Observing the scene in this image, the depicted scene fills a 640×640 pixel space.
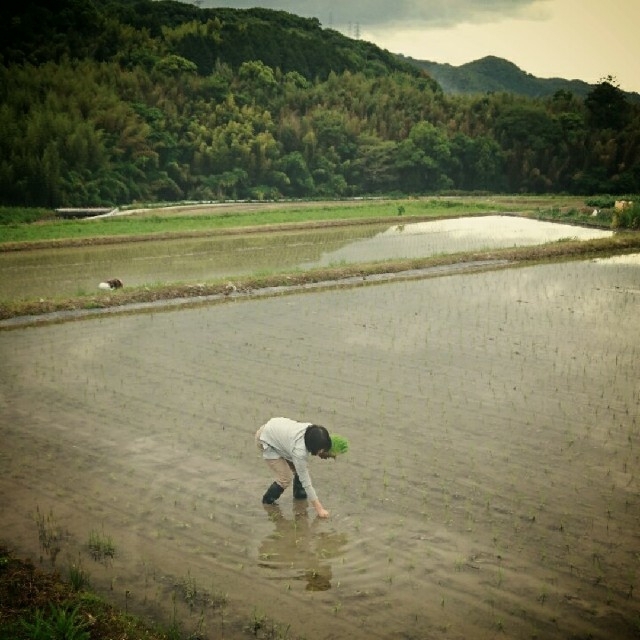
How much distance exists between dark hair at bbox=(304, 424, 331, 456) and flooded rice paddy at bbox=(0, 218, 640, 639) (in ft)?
1.93

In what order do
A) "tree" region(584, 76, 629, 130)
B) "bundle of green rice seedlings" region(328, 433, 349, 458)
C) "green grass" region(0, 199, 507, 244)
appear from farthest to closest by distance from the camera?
1. "tree" region(584, 76, 629, 130)
2. "green grass" region(0, 199, 507, 244)
3. "bundle of green rice seedlings" region(328, 433, 349, 458)

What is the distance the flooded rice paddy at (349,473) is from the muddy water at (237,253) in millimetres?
3891

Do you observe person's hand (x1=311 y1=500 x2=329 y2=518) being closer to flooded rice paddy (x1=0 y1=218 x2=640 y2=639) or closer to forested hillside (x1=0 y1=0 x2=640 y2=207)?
flooded rice paddy (x1=0 y1=218 x2=640 y2=639)

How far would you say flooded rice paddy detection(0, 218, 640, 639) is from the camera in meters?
4.07

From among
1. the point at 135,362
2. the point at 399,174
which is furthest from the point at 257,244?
the point at 399,174

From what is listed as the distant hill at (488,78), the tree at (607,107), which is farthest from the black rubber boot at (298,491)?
the distant hill at (488,78)

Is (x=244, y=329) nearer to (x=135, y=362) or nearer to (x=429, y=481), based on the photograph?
(x=135, y=362)

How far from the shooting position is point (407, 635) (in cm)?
378

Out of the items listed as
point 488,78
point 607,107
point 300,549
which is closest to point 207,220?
point 300,549

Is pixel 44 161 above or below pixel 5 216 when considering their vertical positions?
above

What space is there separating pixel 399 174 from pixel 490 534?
36122mm

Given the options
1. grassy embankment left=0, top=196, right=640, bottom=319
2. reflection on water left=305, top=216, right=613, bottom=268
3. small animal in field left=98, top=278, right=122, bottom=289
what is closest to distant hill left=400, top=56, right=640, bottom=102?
grassy embankment left=0, top=196, right=640, bottom=319

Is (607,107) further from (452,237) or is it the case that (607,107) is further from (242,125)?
(452,237)

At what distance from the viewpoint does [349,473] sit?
5695mm
